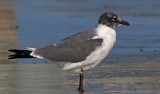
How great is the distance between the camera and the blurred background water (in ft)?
30.2

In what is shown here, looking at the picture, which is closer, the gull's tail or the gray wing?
the gull's tail

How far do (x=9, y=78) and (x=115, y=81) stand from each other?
165cm

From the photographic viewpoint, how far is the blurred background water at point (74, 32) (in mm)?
9195

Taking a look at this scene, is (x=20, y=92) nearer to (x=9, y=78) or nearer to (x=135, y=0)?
(x=9, y=78)

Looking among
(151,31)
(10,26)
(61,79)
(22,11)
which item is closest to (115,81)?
(61,79)

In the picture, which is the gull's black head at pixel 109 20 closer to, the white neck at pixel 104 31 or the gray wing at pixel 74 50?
the white neck at pixel 104 31

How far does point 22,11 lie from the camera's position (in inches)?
818

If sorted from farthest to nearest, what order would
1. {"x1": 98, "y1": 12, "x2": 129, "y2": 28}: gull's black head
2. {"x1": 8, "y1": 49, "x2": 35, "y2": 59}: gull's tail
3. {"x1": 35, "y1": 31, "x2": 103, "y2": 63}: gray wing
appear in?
{"x1": 98, "y1": 12, "x2": 129, "y2": 28}: gull's black head, {"x1": 35, "y1": 31, "x2": 103, "y2": 63}: gray wing, {"x1": 8, "y1": 49, "x2": 35, "y2": 59}: gull's tail

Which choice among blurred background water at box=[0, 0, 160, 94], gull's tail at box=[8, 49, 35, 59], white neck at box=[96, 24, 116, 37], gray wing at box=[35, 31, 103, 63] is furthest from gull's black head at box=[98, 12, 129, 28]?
gull's tail at box=[8, 49, 35, 59]

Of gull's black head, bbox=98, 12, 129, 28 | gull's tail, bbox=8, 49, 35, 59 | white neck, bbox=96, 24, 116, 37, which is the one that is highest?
gull's black head, bbox=98, 12, 129, 28

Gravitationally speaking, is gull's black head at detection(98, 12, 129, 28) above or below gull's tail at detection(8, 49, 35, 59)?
above

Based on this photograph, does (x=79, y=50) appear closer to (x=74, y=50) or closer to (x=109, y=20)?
(x=74, y=50)

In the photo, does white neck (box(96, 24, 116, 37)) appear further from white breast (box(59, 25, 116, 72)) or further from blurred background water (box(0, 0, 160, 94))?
blurred background water (box(0, 0, 160, 94))

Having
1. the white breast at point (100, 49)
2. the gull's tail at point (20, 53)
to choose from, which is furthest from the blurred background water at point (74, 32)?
the gull's tail at point (20, 53)
